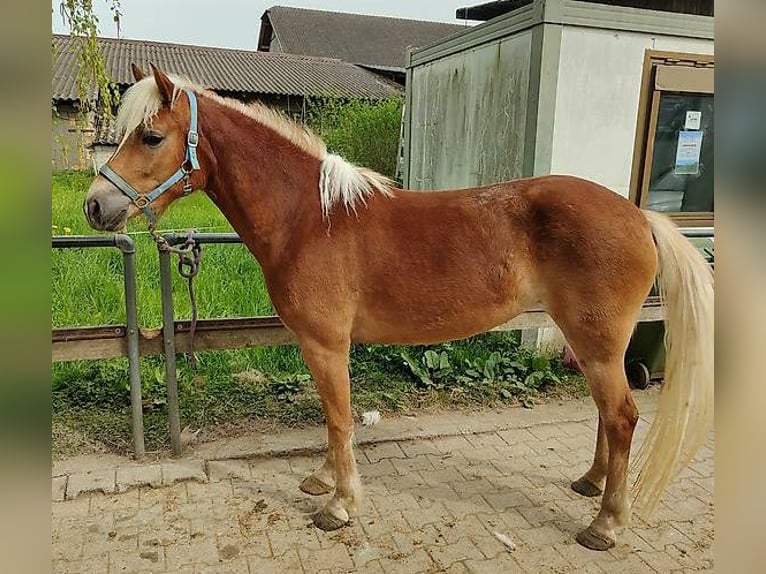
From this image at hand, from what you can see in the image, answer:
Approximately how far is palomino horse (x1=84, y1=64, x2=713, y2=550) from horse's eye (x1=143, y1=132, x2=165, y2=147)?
118 mm

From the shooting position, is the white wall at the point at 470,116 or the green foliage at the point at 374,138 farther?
the green foliage at the point at 374,138

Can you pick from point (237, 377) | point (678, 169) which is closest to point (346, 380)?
point (237, 377)

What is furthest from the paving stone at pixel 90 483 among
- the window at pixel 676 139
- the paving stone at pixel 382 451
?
the window at pixel 676 139

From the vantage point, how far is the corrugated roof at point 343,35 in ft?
102

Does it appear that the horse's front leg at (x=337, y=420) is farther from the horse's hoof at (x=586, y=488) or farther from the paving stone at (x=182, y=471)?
the horse's hoof at (x=586, y=488)

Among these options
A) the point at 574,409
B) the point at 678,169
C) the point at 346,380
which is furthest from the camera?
the point at 678,169

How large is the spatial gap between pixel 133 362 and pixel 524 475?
2160 mm

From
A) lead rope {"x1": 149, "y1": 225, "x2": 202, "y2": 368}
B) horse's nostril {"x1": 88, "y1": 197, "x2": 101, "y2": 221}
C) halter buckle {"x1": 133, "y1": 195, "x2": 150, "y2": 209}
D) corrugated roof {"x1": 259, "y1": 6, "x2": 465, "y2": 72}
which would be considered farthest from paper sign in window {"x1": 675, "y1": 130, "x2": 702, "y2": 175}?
corrugated roof {"x1": 259, "y1": 6, "x2": 465, "y2": 72}

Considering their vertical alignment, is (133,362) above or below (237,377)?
above

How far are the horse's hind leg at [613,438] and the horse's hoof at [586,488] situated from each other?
0.34m

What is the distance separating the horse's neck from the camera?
2416 millimetres

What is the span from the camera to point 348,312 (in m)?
2.47

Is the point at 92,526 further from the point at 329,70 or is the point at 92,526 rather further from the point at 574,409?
the point at 329,70

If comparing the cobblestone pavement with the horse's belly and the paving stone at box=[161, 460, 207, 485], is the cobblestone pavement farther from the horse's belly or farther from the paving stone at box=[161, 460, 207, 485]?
the horse's belly
